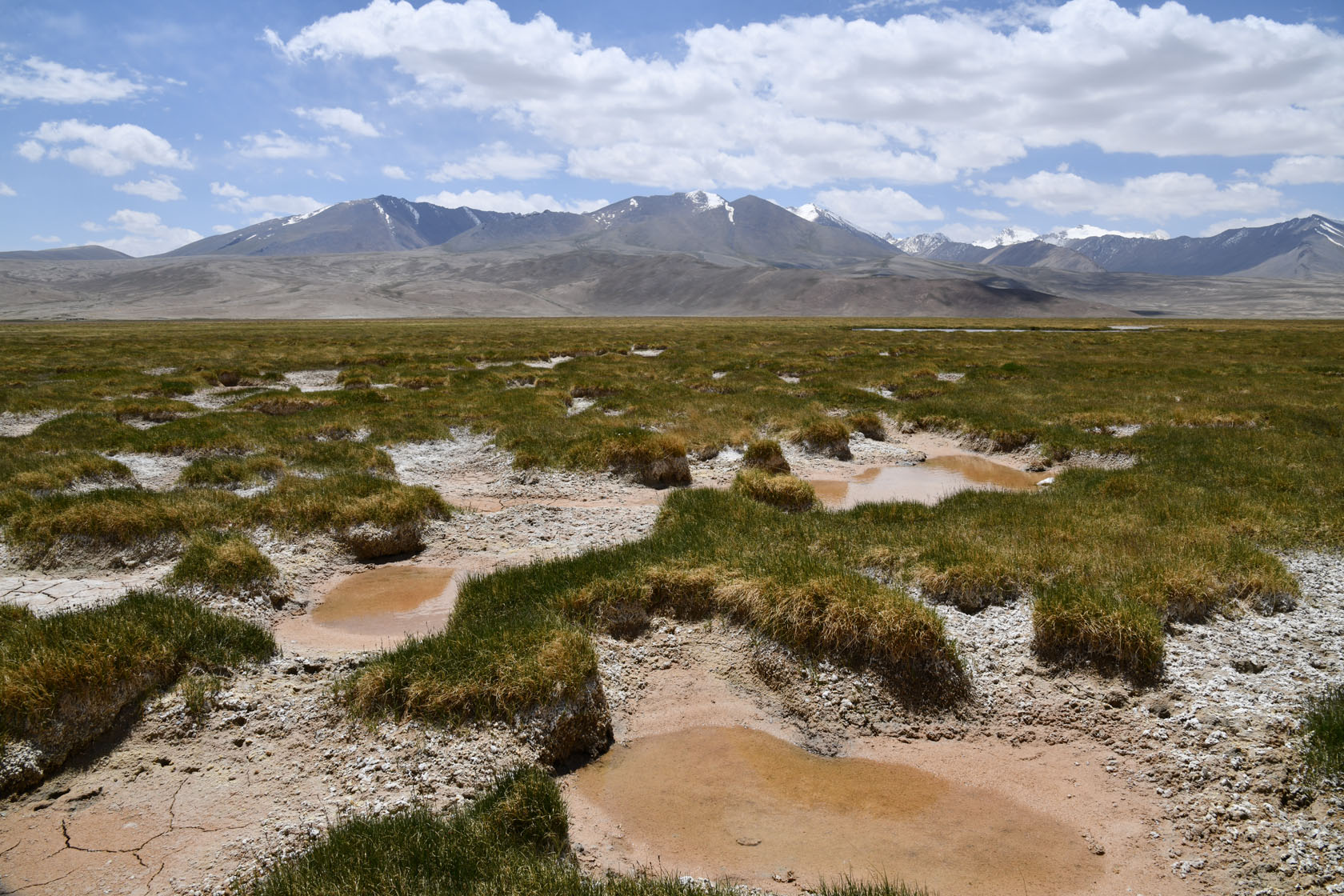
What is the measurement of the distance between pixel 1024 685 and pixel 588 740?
456 cm

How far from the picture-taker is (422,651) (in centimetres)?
742

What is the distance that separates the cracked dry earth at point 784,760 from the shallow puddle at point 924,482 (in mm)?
6930

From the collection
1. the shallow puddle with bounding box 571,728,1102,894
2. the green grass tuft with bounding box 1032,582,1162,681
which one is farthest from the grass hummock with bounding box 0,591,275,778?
the green grass tuft with bounding box 1032,582,1162,681

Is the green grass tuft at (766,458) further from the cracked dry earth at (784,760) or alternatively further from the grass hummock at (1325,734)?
the grass hummock at (1325,734)

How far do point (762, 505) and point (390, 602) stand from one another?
20.6 ft

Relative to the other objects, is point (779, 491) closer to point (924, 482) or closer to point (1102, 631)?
point (924, 482)

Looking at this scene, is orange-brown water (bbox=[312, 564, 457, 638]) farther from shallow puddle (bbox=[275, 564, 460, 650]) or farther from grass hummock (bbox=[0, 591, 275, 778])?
grass hummock (bbox=[0, 591, 275, 778])

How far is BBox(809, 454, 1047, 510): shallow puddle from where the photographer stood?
15633 millimetres

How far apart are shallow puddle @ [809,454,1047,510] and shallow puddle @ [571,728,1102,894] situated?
831 cm

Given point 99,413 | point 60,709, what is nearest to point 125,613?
point 60,709

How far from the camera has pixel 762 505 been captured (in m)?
12.7

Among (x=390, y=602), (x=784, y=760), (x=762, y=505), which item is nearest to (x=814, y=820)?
(x=784, y=760)

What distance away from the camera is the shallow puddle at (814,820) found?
5402 millimetres

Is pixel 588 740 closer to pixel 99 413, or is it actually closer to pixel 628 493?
pixel 628 493
